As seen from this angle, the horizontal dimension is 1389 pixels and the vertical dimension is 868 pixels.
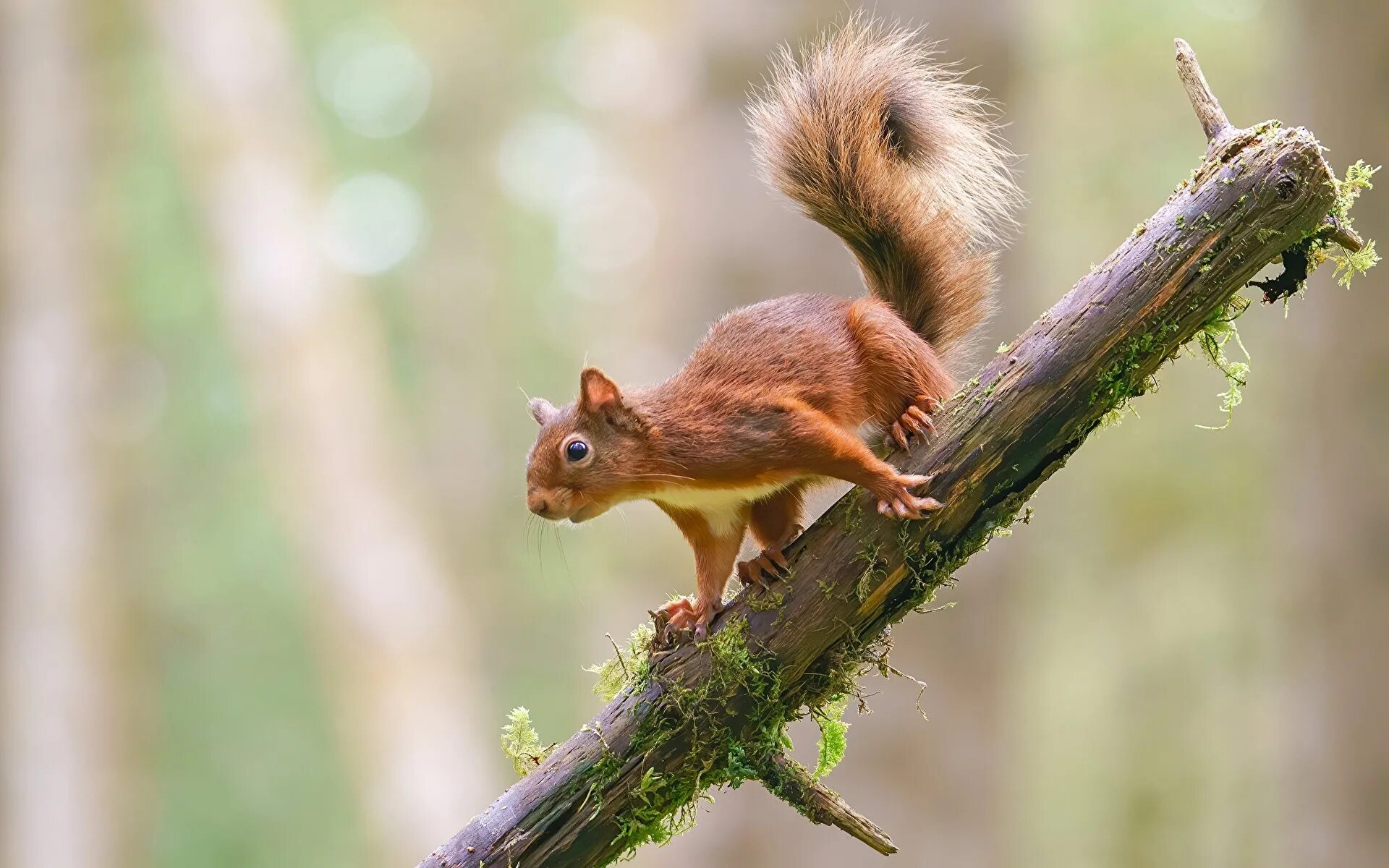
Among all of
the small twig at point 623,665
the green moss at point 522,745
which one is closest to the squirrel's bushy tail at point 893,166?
the small twig at point 623,665

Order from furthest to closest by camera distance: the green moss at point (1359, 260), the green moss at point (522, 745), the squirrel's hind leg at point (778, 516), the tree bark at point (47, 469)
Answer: the tree bark at point (47, 469), the squirrel's hind leg at point (778, 516), the green moss at point (522, 745), the green moss at point (1359, 260)

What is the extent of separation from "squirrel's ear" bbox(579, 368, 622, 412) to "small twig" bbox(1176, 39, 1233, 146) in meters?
0.95

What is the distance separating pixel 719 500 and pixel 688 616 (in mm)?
211

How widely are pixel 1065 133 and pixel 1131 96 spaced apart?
1.84 ft

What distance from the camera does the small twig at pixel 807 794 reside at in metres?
1.74

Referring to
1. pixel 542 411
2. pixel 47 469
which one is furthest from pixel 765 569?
pixel 47 469

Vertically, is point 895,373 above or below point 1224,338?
above

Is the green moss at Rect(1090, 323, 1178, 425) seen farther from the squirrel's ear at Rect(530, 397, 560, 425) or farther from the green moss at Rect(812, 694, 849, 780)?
the squirrel's ear at Rect(530, 397, 560, 425)

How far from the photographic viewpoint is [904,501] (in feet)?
5.72

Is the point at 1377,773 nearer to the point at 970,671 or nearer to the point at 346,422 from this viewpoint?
the point at 970,671

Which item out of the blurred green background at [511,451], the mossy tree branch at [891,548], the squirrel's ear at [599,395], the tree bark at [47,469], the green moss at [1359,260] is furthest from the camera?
the tree bark at [47,469]

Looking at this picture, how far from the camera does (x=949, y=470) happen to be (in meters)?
1.78

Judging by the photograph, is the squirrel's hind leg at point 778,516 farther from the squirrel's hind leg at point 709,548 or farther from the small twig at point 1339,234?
the small twig at point 1339,234

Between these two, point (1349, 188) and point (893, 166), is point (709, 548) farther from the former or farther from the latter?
point (1349, 188)
